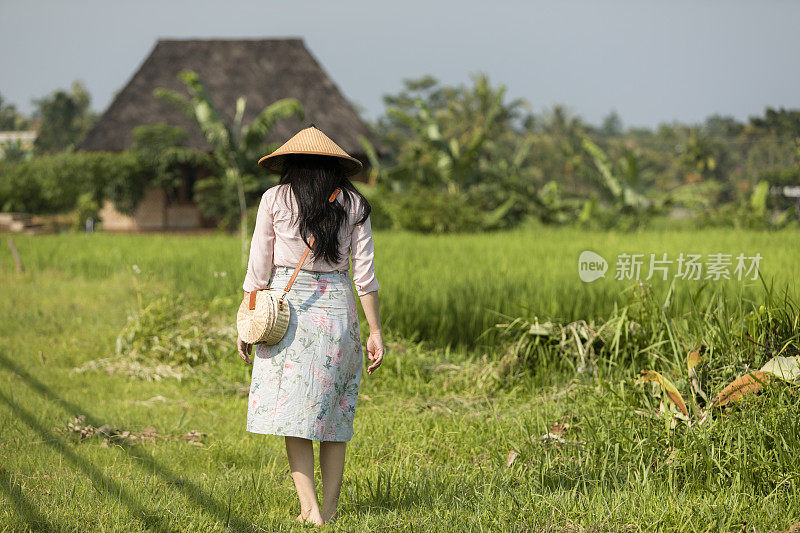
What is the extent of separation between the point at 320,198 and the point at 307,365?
53cm

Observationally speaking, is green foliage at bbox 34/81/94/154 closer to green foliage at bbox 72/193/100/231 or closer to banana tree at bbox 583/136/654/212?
green foliage at bbox 72/193/100/231

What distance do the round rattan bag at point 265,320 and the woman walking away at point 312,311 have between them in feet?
0.14

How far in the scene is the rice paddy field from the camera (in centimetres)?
252

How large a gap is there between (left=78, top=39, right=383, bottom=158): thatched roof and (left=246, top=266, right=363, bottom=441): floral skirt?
47.8 feet

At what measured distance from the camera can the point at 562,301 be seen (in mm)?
5113

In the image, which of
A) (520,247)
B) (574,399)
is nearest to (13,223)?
(520,247)

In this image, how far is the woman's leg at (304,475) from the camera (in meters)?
2.40

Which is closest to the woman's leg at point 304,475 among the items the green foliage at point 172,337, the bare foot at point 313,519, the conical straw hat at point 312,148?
the bare foot at point 313,519

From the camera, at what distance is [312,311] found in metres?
2.40

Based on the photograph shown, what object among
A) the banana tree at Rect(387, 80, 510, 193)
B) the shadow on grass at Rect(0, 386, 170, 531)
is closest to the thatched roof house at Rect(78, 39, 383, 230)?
the banana tree at Rect(387, 80, 510, 193)

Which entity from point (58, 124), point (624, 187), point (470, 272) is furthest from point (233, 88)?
point (58, 124)

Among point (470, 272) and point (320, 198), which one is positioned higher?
point (320, 198)

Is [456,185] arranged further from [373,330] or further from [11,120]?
[11,120]

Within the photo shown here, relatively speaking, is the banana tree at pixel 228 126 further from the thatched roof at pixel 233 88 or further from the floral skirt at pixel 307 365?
the floral skirt at pixel 307 365
